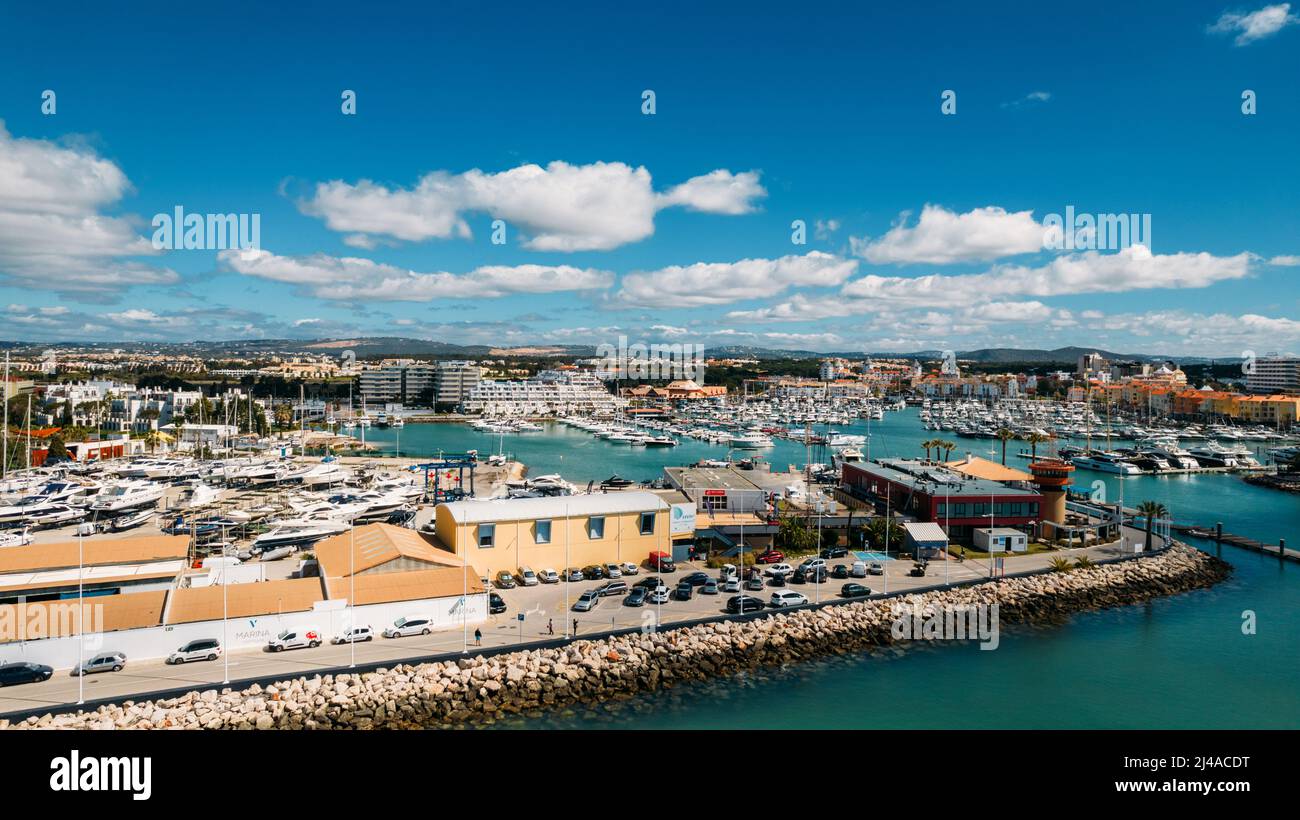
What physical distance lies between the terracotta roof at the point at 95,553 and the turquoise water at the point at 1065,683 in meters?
5.16

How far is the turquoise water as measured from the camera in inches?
273

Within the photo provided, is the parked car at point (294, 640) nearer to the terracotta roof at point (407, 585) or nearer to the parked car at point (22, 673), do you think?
the terracotta roof at point (407, 585)

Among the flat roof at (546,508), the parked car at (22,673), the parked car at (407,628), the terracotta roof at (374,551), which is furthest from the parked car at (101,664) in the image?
the flat roof at (546,508)

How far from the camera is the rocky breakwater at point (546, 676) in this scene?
5.97m

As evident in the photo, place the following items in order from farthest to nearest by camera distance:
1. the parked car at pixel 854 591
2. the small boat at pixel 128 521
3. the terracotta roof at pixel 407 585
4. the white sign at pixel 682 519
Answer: the small boat at pixel 128 521, the white sign at pixel 682 519, the parked car at pixel 854 591, the terracotta roof at pixel 407 585

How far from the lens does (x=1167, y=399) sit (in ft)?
137

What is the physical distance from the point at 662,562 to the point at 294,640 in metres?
4.54

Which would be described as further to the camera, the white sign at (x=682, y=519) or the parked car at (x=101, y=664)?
the white sign at (x=682, y=519)

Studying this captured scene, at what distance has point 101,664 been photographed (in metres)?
6.42

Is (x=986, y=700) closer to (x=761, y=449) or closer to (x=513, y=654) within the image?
(x=513, y=654)

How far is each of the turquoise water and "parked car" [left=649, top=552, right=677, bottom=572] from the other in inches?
96.7

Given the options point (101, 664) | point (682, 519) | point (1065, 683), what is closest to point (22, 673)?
point (101, 664)
